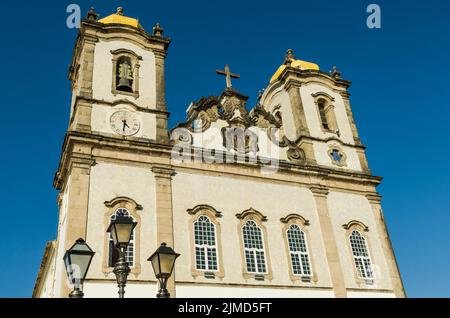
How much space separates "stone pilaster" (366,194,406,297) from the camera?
2072 centimetres

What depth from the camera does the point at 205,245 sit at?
18.1 meters

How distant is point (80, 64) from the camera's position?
70.2 ft

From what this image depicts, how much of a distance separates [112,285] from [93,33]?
39.0ft

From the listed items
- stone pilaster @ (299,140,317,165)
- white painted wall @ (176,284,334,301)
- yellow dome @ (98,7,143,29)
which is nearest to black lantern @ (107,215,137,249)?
white painted wall @ (176,284,334,301)

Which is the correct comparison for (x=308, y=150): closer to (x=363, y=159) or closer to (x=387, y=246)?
(x=363, y=159)

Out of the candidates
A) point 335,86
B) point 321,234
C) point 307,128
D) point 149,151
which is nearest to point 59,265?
point 149,151

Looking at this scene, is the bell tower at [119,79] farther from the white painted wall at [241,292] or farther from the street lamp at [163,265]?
the street lamp at [163,265]

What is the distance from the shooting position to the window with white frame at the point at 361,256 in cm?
2050

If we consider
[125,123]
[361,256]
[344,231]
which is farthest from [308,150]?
[125,123]

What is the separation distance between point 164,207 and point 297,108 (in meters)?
9.96

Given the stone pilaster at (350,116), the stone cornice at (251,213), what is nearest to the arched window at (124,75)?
the stone cornice at (251,213)

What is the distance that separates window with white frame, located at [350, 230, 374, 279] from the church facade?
52mm

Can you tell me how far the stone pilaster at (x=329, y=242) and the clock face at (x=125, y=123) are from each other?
27.7ft
